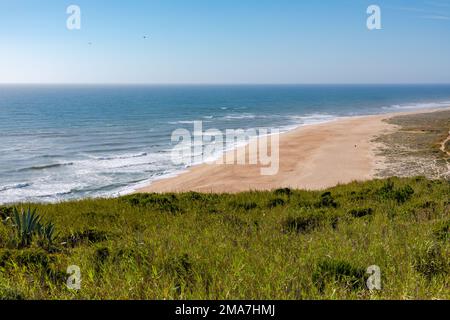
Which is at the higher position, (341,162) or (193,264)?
(193,264)

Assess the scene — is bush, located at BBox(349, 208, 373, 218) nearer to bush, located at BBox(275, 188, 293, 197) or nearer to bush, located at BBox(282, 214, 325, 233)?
bush, located at BBox(282, 214, 325, 233)

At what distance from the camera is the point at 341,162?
36.7 m

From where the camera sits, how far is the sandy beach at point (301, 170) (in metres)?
29.0

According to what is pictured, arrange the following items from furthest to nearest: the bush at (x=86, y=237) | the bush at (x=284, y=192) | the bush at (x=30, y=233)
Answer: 1. the bush at (x=284, y=192)
2. the bush at (x=86, y=237)
3. the bush at (x=30, y=233)

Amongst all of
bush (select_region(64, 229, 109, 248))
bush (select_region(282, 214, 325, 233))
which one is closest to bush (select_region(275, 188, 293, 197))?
A: bush (select_region(282, 214, 325, 233))

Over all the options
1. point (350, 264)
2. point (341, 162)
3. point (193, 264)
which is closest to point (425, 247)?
point (350, 264)

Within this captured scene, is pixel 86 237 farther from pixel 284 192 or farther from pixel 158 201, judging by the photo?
pixel 284 192

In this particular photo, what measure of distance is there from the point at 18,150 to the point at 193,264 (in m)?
45.0

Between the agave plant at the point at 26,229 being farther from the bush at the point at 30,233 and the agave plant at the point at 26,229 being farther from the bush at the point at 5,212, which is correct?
the bush at the point at 5,212

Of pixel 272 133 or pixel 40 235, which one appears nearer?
pixel 40 235

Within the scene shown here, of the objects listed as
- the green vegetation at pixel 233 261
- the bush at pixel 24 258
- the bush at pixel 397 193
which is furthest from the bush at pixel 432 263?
the bush at pixel 397 193

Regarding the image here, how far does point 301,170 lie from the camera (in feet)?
111
